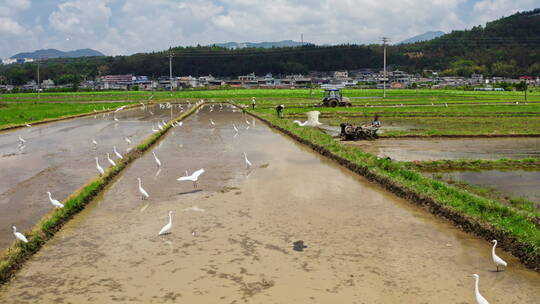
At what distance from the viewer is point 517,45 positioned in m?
166

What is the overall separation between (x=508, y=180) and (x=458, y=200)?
14.4ft

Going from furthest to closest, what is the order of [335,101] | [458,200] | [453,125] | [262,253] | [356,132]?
1. [335,101]
2. [453,125]
3. [356,132]
4. [458,200]
5. [262,253]

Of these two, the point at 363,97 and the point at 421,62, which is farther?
the point at 421,62

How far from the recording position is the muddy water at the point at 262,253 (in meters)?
6.93

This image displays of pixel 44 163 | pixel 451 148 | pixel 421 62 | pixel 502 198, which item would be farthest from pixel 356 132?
pixel 421 62

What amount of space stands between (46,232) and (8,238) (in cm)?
78

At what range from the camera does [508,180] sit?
14.3 m

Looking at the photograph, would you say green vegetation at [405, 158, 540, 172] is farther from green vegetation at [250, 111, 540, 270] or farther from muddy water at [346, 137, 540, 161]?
muddy water at [346, 137, 540, 161]

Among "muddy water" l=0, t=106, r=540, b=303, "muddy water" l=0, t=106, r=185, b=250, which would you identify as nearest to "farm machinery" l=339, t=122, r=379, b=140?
"muddy water" l=0, t=106, r=540, b=303

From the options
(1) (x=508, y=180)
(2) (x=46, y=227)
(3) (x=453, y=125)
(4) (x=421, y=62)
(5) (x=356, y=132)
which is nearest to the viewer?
(2) (x=46, y=227)

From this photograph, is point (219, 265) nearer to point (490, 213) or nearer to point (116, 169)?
point (490, 213)

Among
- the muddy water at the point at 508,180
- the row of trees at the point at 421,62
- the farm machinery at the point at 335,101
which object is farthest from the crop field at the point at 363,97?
the row of trees at the point at 421,62

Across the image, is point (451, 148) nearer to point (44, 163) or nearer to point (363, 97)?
point (44, 163)

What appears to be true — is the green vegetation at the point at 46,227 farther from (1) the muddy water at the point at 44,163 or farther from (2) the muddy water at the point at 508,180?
(2) the muddy water at the point at 508,180
